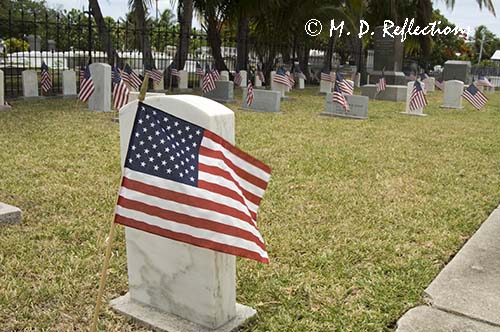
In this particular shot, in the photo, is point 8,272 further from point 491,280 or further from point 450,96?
point 450,96

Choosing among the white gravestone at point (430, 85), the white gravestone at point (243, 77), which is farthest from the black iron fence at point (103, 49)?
the white gravestone at point (430, 85)

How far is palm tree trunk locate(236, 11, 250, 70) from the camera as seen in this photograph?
21894mm

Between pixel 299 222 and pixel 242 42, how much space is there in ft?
59.7

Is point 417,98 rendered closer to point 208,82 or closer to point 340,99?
point 340,99

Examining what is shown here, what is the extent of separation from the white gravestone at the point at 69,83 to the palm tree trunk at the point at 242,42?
8.02 meters

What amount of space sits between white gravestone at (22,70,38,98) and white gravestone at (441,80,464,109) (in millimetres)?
12000

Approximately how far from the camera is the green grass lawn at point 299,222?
3.30 m

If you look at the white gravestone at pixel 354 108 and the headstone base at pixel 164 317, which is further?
the white gravestone at pixel 354 108

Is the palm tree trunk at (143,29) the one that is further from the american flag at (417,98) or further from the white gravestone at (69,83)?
the american flag at (417,98)

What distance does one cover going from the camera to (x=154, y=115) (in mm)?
2533

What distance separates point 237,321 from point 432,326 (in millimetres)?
1066

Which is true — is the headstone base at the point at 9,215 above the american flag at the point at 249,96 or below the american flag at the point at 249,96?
below

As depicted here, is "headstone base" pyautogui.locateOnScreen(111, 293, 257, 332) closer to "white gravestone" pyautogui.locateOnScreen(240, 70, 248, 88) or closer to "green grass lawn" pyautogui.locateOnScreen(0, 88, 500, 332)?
"green grass lawn" pyautogui.locateOnScreen(0, 88, 500, 332)

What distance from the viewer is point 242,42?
73.1 ft
